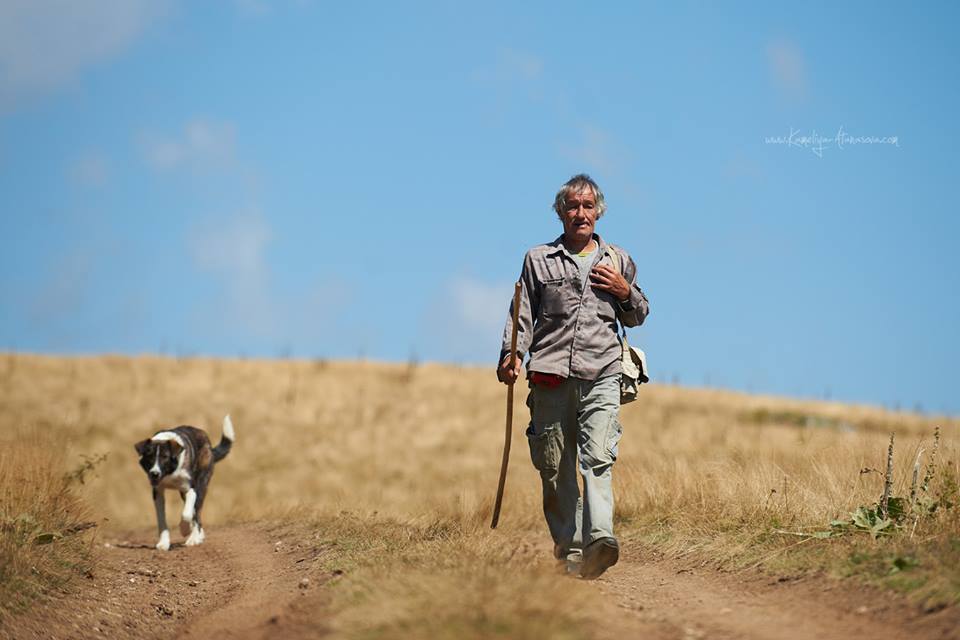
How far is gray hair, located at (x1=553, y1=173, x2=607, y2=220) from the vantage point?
7512mm

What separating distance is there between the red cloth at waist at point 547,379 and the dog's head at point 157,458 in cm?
563

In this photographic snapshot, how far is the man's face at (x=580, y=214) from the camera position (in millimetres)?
7461

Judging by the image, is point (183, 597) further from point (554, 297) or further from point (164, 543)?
point (554, 297)

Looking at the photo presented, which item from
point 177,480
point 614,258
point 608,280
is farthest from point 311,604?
point 177,480

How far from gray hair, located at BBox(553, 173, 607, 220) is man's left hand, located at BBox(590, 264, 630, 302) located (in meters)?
0.44

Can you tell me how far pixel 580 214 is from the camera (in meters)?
7.46

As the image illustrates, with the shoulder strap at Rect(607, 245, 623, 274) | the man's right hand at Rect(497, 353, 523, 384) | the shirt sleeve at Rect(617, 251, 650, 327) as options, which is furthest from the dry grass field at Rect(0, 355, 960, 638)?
the shoulder strap at Rect(607, 245, 623, 274)

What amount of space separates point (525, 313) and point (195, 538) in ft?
18.6

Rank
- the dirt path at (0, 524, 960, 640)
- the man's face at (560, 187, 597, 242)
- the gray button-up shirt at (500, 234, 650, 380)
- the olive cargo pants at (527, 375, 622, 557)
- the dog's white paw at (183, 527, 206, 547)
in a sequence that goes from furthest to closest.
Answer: the dog's white paw at (183, 527, 206, 547)
the man's face at (560, 187, 597, 242)
the gray button-up shirt at (500, 234, 650, 380)
the olive cargo pants at (527, 375, 622, 557)
the dirt path at (0, 524, 960, 640)

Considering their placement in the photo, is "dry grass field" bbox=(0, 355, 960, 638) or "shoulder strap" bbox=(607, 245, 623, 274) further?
"shoulder strap" bbox=(607, 245, 623, 274)

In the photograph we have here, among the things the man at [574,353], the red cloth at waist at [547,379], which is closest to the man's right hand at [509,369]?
the man at [574,353]

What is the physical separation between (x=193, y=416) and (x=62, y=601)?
20.9 metres

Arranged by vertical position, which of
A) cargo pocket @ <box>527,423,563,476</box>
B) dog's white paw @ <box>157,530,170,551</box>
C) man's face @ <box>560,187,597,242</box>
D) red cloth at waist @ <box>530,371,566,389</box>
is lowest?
dog's white paw @ <box>157,530,170,551</box>

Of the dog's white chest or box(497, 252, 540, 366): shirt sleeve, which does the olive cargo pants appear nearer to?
box(497, 252, 540, 366): shirt sleeve
